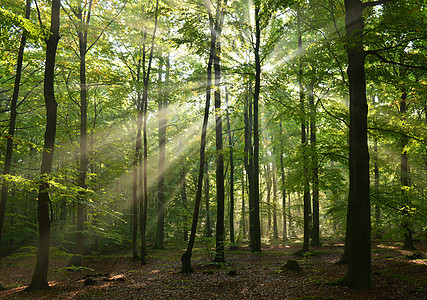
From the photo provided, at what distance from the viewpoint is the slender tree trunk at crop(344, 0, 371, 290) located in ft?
20.4

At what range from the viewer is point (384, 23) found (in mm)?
5793

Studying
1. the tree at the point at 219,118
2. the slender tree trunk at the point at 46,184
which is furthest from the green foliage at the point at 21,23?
the tree at the point at 219,118

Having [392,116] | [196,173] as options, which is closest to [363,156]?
[392,116]

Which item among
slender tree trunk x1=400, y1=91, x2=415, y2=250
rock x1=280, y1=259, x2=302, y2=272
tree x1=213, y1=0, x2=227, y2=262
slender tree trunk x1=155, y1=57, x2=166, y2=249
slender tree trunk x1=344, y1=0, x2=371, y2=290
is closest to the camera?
slender tree trunk x1=344, y1=0, x2=371, y2=290

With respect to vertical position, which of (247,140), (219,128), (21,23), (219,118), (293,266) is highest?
(21,23)

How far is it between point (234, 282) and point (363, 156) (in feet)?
19.2

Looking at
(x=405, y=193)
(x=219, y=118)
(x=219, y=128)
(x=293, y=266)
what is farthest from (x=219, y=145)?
(x=405, y=193)

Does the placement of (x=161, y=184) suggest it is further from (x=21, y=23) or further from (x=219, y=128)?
(x=21, y=23)

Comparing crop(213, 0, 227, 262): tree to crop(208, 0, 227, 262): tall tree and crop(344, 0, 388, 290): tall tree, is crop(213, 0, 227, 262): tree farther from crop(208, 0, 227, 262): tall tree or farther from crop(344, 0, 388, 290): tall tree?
crop(344, 0, 388, 290): tall tree

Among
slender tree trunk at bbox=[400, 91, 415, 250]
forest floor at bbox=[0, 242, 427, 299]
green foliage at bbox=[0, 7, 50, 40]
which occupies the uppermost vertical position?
green foliage at bbox=[0, 7, 50, 40]

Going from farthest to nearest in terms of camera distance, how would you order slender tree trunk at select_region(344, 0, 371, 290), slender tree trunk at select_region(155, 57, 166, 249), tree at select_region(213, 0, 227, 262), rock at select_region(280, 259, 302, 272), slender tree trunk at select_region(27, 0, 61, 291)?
slender tree trunk at select_region(155, 57, 166, 249) → tree at select_region(213, 0, 227, 262) → rock at select_region(280, 259, 302, 272) → slender tree trunk at select_region(27, 0, 61, 291) → slender tree trunk at select_region(344, 0, 371, 290)

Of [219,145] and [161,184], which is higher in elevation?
[219,145]

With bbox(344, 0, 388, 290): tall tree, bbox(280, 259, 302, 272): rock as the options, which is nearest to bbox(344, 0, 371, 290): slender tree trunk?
bbox(344, 0, 388, 290): tall tree

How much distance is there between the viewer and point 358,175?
252 inches
